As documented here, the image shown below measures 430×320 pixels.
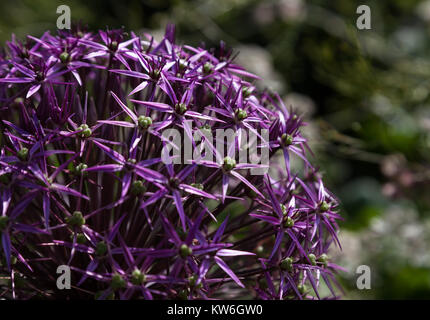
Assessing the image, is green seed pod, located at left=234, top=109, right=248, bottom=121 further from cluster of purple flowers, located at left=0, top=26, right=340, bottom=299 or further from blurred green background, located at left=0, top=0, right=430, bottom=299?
blurred green background, located at left=0, top=0, right=430, bottom=299

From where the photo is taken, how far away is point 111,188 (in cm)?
103

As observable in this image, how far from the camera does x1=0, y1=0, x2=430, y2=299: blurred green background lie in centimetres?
187

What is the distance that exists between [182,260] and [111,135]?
1.04 ft

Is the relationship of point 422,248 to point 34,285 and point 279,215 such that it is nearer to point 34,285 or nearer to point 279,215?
point 279,215

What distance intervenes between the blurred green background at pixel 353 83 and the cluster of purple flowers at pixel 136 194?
83 cm

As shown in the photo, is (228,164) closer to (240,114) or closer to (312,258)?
(240,114)

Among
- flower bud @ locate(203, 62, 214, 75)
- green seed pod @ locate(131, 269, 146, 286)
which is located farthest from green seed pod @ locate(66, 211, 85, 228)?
flower bud @ locate(203, 62, 214, 75)

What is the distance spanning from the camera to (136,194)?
825 mm

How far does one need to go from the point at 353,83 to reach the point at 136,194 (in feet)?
5.28

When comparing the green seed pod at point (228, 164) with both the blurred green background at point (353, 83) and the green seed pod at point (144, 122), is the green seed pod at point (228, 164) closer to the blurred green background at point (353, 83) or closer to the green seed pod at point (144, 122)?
the green seed pod at point (144, 122)

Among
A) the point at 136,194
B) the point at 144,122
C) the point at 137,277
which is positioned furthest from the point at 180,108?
the point at 137,277

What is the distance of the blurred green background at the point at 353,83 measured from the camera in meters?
1.87

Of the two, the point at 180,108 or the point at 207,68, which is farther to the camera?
the point at 207,68

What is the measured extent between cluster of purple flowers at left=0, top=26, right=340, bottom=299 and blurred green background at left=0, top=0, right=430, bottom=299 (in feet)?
2.73
